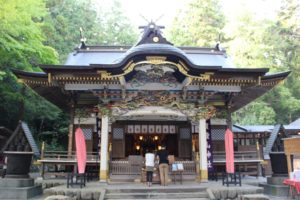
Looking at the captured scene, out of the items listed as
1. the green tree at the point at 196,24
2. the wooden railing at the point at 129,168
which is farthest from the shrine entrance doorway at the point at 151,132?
the green tree at the point at 196,24

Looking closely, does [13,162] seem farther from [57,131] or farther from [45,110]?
[57,131]

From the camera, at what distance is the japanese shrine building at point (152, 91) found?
10.8 m

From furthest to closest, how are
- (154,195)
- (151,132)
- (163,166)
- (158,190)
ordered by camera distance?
(151,132), (163,166), (158,190), (154,195)

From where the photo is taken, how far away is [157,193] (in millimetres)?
9188

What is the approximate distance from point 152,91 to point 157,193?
4.45 meters

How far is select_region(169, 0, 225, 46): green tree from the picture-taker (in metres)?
34.5

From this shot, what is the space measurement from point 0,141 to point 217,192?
12.8 meters

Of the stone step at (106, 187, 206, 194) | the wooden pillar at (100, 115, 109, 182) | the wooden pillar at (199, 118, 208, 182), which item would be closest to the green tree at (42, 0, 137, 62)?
the wooden pillar at (100, 115, 109, 182)

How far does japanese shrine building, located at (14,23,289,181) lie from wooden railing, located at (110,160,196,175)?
152mm

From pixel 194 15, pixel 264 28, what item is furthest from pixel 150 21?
pixel 194 15

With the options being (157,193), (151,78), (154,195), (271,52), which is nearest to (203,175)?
(157,193)

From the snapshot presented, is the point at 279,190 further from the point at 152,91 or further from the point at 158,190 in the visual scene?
the point at 152,91

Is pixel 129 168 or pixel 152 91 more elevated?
pixel 152 91

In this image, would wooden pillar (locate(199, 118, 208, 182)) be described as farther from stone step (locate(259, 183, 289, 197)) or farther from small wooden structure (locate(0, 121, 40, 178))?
small wooden structure (locate(0, 121, 40, 178))
